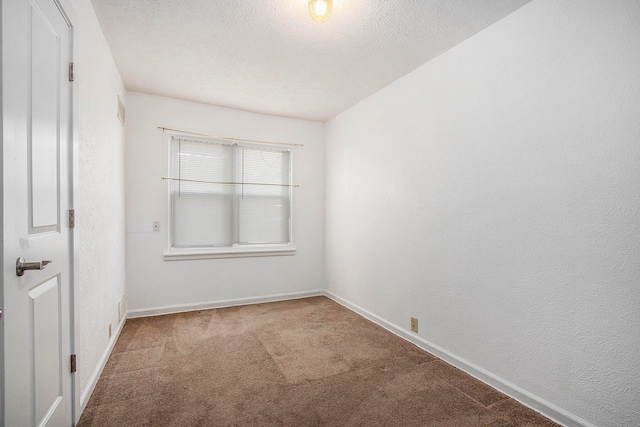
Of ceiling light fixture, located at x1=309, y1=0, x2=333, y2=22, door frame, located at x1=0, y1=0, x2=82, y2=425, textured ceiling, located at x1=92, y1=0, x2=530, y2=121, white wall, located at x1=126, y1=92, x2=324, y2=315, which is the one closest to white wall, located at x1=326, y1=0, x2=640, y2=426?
textured ceiling, located at x1=92, y1=0, x2=530, y2=121

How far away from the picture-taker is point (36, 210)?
1257mm

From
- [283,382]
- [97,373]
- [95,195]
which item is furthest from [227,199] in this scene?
[283,382]

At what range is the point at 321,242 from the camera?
4.49 meters

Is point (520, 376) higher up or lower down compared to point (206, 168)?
lower down

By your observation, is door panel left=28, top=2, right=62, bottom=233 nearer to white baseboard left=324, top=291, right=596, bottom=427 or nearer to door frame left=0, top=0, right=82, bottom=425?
door frame left=0, top=0, right=82, bottom=425

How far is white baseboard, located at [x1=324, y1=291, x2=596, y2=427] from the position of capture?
1.75 m

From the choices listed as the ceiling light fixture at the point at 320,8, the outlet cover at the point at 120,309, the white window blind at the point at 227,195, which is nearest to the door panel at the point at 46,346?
the outlet cover at the point at 120,309

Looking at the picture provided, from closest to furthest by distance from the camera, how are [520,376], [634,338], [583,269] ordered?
[634,338], [583,269], [520,376]

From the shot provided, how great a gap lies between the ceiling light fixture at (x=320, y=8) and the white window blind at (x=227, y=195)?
2.38 m

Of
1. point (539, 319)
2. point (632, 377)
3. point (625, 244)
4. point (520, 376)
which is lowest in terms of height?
point (520, 376)

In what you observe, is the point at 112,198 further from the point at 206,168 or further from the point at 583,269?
the point at 583,269

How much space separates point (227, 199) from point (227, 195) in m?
0.05

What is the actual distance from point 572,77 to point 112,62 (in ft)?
11.1

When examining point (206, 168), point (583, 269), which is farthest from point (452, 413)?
point (206, 168)
